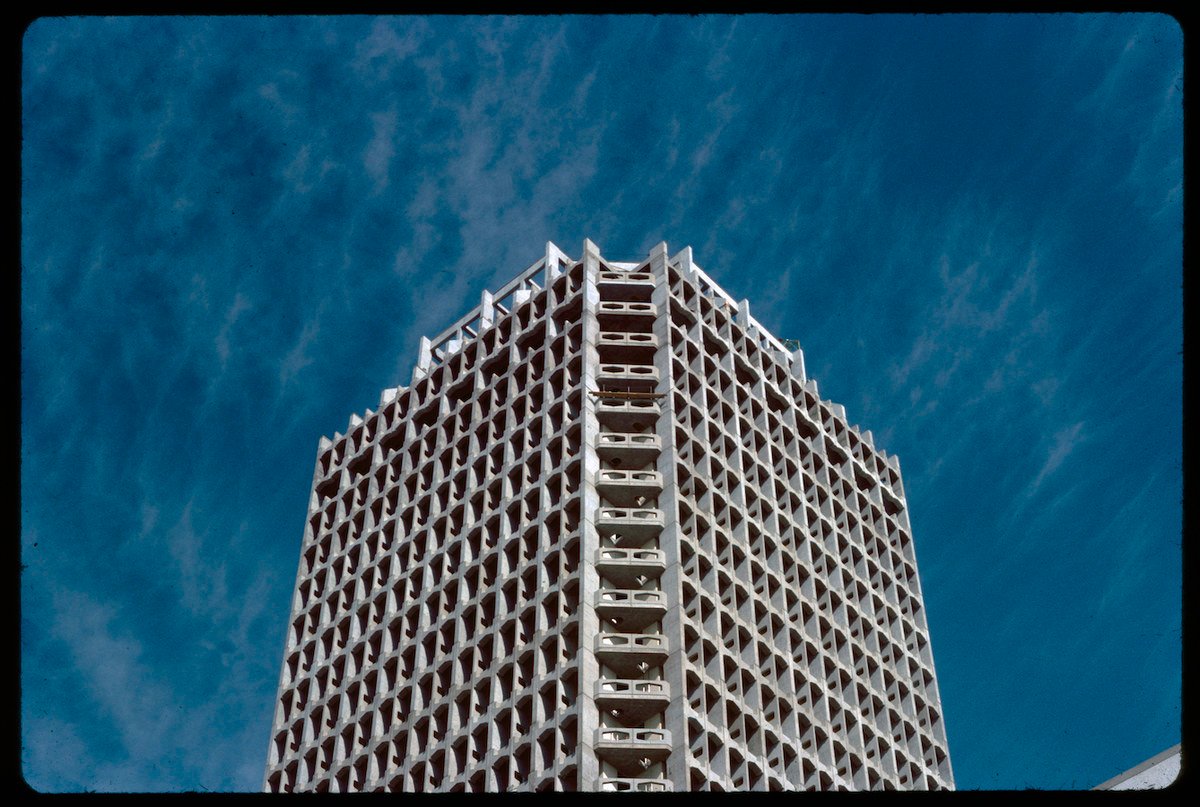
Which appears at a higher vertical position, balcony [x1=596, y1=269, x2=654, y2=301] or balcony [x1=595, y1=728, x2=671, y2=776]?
balcony [x1=596, y1=269, x2=654, y2=301]

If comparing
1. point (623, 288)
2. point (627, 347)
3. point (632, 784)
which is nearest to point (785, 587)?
point (627, 347)

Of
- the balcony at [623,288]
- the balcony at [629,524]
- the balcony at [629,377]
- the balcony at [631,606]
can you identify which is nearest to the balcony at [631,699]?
the balcony at [631,606]

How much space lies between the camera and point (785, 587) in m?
84.1

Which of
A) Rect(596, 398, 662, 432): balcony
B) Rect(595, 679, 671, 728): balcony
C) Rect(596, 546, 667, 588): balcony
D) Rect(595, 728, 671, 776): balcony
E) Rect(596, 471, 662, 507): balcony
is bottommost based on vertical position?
Rect(595, 728, 671, 776): balcony

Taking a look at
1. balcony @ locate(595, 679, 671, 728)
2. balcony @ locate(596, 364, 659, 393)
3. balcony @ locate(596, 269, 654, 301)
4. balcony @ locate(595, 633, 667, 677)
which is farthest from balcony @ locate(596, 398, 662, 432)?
balcony @ locate(595, 679, 671, 728)

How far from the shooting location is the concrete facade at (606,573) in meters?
70.1

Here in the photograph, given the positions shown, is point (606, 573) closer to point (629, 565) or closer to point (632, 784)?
point (629, 565)

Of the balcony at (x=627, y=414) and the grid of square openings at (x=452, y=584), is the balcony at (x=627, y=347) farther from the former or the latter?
the balcony at (x=627, y=414)

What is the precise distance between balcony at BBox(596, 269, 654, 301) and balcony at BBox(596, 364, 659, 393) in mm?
7027

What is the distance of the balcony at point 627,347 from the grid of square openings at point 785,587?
1.61 m

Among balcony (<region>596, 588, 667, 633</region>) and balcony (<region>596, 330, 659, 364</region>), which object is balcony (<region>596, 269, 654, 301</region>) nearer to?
balcony (<region>596, 330, 659, 364</region>)

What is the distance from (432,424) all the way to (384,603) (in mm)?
14828

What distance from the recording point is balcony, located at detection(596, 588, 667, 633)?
235 ft
